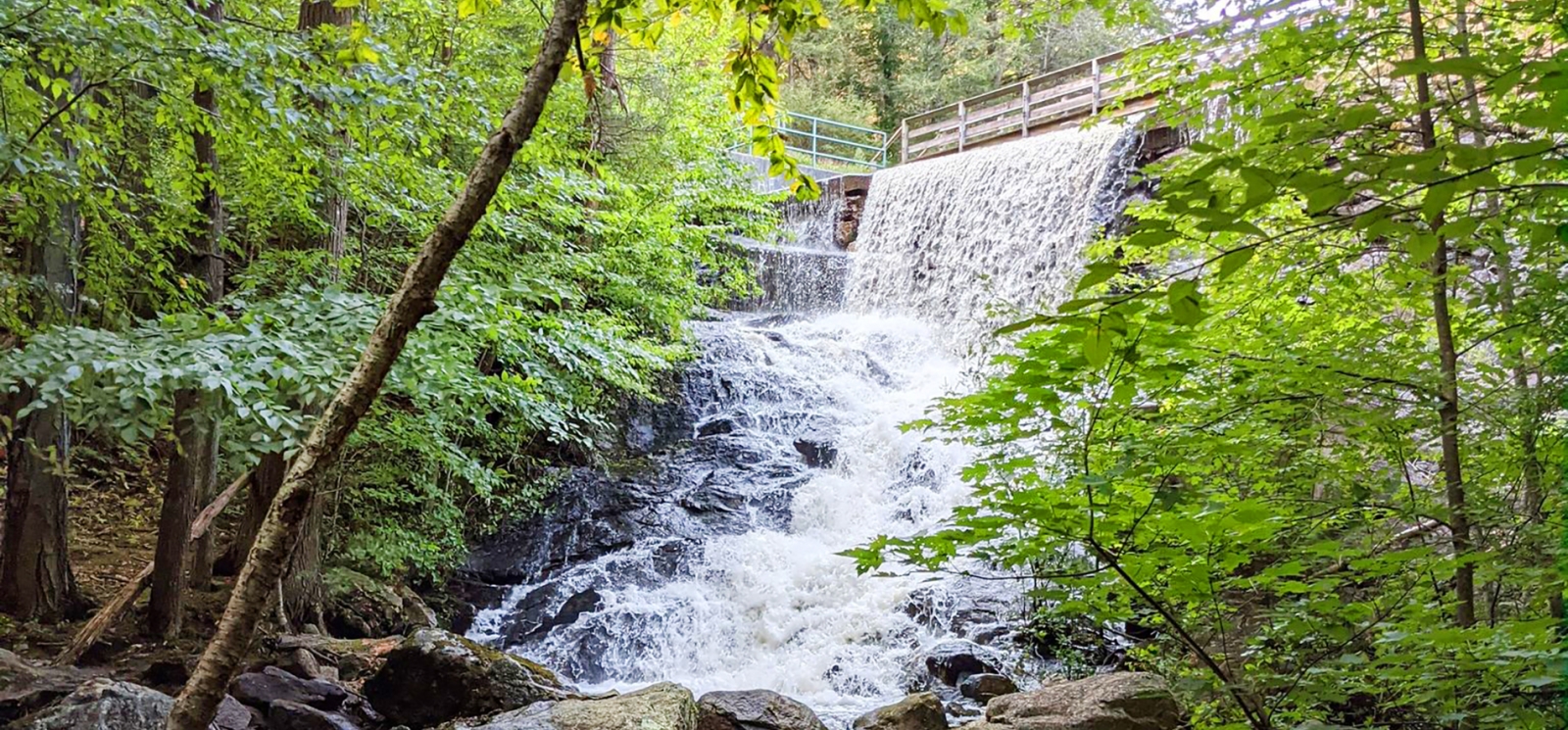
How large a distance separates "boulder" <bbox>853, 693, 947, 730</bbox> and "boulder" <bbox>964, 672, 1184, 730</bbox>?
1.37 ft

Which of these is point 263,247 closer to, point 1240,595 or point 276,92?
point 276,92

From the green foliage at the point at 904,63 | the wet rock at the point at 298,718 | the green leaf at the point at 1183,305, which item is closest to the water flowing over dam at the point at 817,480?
the wet rock at the point at 298,718

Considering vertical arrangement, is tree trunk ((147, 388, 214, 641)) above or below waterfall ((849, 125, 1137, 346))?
below

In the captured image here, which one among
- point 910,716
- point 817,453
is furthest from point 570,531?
point 910,716

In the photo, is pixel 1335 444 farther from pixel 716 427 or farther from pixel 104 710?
pixel 716 427

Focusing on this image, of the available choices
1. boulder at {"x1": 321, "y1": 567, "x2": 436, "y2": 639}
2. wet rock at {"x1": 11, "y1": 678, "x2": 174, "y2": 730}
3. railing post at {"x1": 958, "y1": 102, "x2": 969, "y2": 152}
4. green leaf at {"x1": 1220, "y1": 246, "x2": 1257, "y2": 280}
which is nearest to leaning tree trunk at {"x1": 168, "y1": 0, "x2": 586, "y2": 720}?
green leaf at {"x1": 1220, "y1": 246, "x2": 1257, "y2": 280}

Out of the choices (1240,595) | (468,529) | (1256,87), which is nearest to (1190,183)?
(1256,87)

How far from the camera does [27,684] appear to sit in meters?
4.40

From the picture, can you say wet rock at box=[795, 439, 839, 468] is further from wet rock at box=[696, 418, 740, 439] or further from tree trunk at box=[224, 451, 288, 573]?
tree trunk at box=[224, 451, 288, 573]

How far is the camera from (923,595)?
24.8ft

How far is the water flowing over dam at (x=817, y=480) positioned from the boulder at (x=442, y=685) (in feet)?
5.93

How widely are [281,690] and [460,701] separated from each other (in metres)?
1.00

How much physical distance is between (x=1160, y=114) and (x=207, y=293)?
5.39 metres

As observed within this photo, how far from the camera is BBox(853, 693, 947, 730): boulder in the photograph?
5.31m
